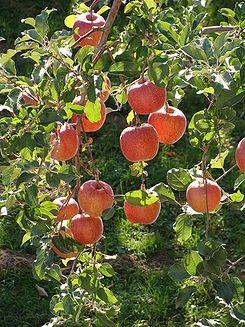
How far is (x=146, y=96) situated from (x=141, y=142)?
0.46 feet

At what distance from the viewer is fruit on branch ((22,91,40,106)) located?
151 centimetres

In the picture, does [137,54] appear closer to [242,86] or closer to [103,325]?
[242,86]

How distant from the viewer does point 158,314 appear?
307cm

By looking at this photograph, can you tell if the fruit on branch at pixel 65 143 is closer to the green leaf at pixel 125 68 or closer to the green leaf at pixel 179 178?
the green leaf at pixel 125 68

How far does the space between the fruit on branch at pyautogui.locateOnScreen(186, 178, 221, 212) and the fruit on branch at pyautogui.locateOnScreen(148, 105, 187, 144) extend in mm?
117

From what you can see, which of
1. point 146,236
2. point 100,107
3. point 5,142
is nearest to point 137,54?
point 100,107

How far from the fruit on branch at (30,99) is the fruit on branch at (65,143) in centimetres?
8

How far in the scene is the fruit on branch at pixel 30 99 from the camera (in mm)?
1506

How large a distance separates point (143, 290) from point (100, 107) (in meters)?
1.83

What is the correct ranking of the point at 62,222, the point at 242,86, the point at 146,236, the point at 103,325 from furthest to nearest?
the point at 146,236 < the point at 103,325 < the point at 62,222 < the point at 242,86

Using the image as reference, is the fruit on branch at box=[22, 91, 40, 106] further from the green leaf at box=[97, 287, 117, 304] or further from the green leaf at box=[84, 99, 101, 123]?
the green leaf at box=[97, 287, 117, 304]

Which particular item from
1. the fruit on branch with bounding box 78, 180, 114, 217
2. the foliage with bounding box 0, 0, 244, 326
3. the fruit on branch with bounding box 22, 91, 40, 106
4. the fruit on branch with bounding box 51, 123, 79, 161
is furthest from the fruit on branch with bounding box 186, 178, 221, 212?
the fruit on branch with bounding box 22, 91, 40, 106

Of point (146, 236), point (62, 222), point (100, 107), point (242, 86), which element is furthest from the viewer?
point (146, 236)

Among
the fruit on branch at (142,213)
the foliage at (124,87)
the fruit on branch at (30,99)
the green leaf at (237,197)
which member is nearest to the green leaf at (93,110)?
the foliage at (124,87)
